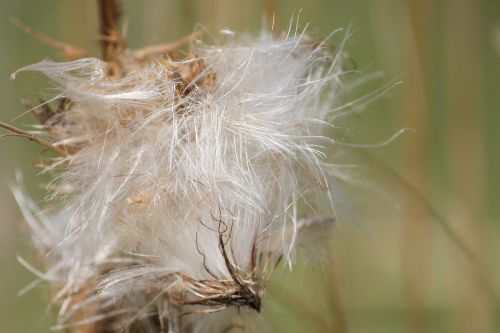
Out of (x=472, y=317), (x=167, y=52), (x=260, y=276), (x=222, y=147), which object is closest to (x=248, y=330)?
(x=260, y=276)

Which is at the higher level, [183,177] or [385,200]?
[183,177]

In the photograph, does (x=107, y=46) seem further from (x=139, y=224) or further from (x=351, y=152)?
(x=351, y=152)

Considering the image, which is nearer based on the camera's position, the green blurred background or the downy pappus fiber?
the downy pappus fiber

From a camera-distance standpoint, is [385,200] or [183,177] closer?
[183,177]

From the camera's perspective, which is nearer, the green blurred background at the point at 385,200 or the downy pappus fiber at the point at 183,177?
the downy pappus fiber at the point at 183,177
